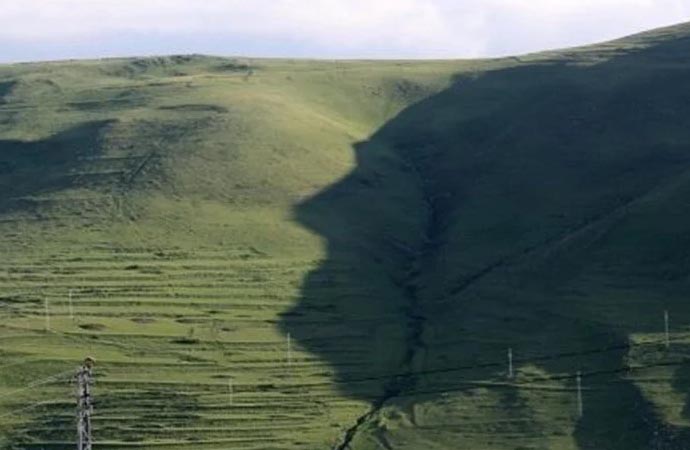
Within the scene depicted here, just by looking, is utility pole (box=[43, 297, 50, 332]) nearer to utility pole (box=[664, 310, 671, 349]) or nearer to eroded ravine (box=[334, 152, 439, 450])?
eroded ravine (box=[334, 152, 439, 450])

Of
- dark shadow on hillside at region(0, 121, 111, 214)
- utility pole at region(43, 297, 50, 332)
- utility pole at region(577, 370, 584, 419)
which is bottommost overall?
utility pole at region(577, 370, 584, 419)

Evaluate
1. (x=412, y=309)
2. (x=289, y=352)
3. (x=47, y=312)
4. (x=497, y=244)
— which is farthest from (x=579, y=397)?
(x=47, y=312)

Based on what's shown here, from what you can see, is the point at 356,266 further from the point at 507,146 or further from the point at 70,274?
the point at 507,146

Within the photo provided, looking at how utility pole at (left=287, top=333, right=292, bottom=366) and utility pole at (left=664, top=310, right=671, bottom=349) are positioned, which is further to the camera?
utility pole at (left=287, top=333, right=292, bottom=366)

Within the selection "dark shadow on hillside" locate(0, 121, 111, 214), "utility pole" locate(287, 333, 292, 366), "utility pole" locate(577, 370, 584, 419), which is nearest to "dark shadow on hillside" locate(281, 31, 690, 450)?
"utility pole" locate(577, 370, 584, 419)

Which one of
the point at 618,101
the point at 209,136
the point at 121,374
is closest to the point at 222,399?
the point at 121,374
